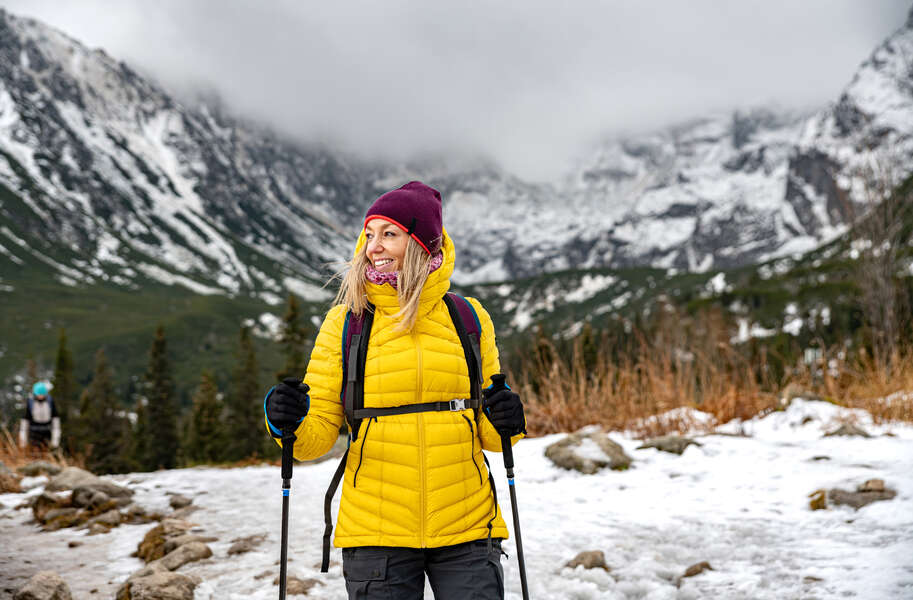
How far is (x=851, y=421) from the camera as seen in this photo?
733 centimetres

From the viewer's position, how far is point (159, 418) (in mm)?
47406

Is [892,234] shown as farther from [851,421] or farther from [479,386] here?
[479,386]

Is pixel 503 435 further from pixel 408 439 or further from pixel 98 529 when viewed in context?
pixel 98 529

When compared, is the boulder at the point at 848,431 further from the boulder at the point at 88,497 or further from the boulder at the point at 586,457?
the boulder at the point at 88,497

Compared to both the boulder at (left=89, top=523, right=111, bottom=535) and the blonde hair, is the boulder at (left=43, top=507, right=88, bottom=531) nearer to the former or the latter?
the boulder at (left=89, top=523, right=111, bottom=535)

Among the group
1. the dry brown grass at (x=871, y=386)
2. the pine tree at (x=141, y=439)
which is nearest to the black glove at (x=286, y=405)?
the dry brown grass at (x=871, y=386)

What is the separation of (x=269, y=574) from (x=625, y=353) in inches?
288

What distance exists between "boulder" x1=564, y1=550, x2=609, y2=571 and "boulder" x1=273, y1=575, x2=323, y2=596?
1.79 metres

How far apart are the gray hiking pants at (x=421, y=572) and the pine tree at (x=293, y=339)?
27.7 meters

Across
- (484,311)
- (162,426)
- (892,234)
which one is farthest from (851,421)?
(162,426)

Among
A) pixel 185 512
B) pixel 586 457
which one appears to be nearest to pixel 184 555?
pixel 185 512

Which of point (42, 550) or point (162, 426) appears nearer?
point (42, 550)

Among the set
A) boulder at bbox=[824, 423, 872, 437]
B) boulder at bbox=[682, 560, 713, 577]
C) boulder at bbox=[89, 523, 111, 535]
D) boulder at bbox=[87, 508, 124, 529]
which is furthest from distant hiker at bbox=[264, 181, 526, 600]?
boulder at bbox=[824, 423, 872, 437]

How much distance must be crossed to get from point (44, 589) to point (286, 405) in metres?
2.32
